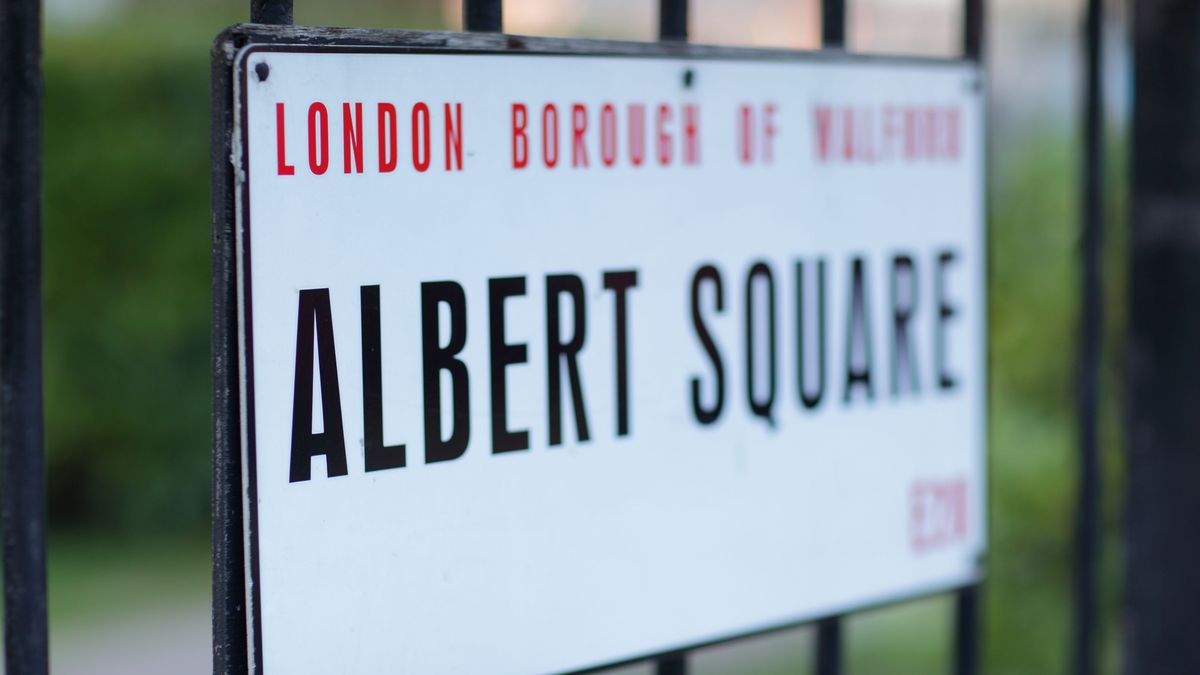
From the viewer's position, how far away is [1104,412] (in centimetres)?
351

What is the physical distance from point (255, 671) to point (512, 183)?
521mm

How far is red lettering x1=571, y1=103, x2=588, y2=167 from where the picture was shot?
53.8 inches

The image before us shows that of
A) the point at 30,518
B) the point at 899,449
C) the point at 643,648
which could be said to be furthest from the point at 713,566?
the point at 30,518

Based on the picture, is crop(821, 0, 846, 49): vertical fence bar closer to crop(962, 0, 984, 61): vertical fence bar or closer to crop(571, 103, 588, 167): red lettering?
crop(962, 0, 984, 61): vertical fence bar

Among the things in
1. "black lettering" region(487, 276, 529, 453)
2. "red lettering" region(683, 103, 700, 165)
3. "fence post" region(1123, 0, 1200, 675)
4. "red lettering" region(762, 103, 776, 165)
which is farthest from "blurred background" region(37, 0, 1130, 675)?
"black lettering" region(487, 276, 529, 453)

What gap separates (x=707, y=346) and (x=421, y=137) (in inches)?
16.4

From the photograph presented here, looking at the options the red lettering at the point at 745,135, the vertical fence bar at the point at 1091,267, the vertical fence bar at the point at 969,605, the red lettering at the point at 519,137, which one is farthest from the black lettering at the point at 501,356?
the vertical fence bar at the point at 1091,267

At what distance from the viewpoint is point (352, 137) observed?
1.22m

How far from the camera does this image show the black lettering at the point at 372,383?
1.23 metres

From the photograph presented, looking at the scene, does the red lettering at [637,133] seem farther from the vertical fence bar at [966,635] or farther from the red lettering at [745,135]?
the vertical fence bar at [966,635]

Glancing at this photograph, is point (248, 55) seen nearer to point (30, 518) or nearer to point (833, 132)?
point (30, 518)

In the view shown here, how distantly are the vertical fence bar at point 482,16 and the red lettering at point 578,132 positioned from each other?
0.12m

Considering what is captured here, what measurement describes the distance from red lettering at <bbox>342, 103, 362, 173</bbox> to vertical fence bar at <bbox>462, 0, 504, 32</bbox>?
0.21 metres

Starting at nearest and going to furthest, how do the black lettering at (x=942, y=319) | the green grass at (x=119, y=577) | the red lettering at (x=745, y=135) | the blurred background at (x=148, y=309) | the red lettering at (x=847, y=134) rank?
1. the red lettering at (x=745, y=135)
2. the red lettering at (x=847, y=134)
3. the black lettering at (x=942, y=319)
4. the blurred background at (x=148, y=309)
5. the green grass at (x=119, y=577)
